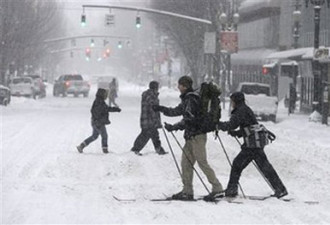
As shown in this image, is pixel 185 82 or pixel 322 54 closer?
pixel 185 82

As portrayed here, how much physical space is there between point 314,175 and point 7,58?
4160 centimetres

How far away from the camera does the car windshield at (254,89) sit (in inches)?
1291

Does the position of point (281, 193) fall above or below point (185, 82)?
below

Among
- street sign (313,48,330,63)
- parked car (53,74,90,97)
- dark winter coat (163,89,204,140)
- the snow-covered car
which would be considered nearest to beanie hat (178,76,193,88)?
dark winter coat (163,89,204,140)

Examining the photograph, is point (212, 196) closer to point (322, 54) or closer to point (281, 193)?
point (281, 193)

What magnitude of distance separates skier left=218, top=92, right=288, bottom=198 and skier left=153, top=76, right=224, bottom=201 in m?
0.30

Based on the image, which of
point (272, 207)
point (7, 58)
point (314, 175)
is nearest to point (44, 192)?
point (272, 207)

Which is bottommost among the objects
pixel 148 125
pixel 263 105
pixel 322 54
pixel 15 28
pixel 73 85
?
pixel 73 85

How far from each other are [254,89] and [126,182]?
2074 cm

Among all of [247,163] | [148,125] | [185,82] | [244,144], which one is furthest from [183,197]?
[148,125]

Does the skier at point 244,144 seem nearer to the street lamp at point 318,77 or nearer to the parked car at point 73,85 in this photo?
the street lamp at point 318,77

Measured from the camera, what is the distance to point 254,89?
32875 millimetres

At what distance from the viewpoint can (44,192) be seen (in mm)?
11367

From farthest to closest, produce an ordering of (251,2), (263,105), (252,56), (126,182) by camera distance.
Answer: (251,2), (252,56), (263,105), (126,182)
